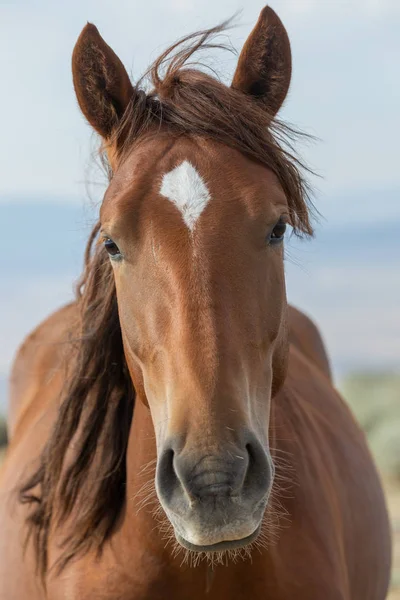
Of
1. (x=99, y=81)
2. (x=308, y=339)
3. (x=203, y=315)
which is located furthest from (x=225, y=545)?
(x=308, y=339)

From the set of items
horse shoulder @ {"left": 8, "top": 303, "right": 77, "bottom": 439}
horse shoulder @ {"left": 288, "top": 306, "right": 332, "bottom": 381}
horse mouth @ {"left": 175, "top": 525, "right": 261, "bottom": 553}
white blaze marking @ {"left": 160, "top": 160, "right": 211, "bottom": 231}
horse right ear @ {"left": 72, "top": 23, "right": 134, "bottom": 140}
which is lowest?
horse shoulder @ {"left": 8, "top": 303, "right": 77, "bottom": 439}

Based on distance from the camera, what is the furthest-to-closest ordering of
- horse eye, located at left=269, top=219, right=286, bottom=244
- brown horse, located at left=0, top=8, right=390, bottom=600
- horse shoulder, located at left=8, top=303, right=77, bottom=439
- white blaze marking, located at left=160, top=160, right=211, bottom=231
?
horse shoulder, located at left=8, top=303, right=77, bottom=439, horse eye, located at left=269, top=219, right=286, bottom=244, white blaze marking, located at left=160, top=160, right=211, bottom=231, brown horse, located at left=0, top=8, right=390, bottom=600

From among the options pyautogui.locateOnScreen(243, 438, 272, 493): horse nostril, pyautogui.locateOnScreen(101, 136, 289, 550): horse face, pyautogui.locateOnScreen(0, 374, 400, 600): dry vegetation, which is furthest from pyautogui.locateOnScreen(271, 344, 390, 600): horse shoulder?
pyautogui.locateOnScreen(0, 374, 400, 600): dry vegetation

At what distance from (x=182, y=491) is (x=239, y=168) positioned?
957mm

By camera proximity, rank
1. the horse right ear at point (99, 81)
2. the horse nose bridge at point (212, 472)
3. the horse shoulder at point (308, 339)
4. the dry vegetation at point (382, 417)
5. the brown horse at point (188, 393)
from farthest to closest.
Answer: the dry vegetation at point (382, 417) < the horse shoulder at point (308, 339) < the horse right ear at point (99, 81) < the brown horse at point (188, 393) < the horse nose bridge at point (212, 472)

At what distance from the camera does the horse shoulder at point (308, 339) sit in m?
4.83

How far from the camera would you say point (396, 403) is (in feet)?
52.4

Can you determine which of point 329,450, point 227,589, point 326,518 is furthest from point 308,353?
point 227,589

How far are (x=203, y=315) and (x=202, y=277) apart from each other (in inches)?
4.3

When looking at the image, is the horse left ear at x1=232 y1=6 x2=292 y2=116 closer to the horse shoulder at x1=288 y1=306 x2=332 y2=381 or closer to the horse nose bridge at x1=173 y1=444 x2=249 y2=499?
the horse nose bridge at x1=173 y1=444 x2=249 y2=499

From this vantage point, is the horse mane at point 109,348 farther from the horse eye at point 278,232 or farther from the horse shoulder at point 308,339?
the horse shoulder at point 308,339

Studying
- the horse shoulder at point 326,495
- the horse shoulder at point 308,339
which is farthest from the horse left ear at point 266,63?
the horse shoulder at point 308,339

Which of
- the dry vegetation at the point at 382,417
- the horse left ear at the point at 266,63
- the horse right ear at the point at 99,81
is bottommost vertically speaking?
the dry vegetation at the point at 382,417

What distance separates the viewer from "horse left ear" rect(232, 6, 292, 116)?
9.16 feet
